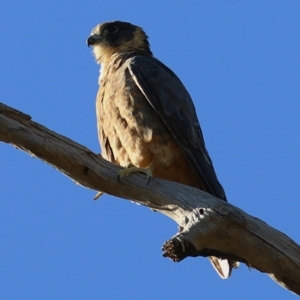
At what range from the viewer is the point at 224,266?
6.05 m

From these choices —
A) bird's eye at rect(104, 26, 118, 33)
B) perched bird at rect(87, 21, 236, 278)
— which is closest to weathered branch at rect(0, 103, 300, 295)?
perched bird at rect(87, 21, 236, 278)

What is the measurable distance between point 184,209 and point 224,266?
3.13ft

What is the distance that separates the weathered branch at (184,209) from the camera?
5031 mm

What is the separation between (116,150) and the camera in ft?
22.6

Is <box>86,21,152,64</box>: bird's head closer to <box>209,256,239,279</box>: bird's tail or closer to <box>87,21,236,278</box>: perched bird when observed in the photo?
<box>87,21,236,278</box>: perched bird

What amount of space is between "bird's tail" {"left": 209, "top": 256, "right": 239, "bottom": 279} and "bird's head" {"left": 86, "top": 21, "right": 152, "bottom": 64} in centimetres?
282

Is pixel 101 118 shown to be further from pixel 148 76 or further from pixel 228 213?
pixel 228 213

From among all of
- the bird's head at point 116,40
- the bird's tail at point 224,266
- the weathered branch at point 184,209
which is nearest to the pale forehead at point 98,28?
the bird's head at point 116,40

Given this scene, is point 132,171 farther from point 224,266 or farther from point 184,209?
point 224,266

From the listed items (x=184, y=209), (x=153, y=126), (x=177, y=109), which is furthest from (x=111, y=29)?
(x=184, y=209)

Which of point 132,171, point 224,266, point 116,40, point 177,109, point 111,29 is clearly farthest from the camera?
point 111,29

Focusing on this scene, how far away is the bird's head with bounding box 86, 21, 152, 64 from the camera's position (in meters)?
8.12

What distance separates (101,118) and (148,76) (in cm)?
62

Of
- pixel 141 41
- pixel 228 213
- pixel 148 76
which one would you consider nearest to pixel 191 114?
pixel 148 76
